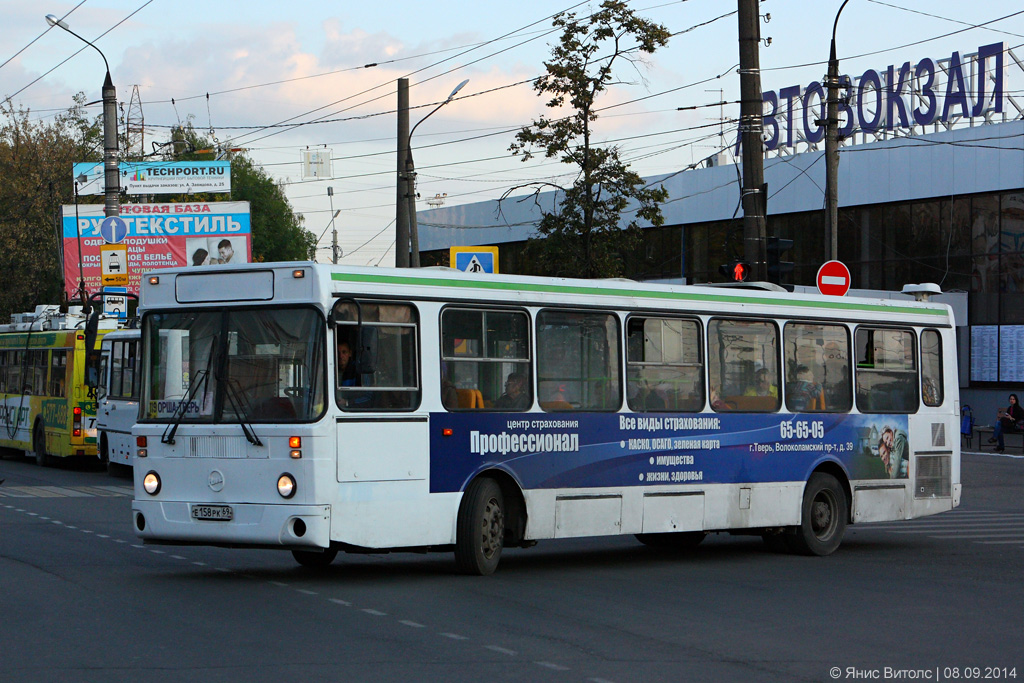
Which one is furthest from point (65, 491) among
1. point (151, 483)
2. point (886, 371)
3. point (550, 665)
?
point (550, 665)

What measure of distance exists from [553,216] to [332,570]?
15.7 meters

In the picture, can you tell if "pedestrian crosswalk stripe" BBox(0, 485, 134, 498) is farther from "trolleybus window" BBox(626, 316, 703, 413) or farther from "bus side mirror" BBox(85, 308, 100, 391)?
"trolleybus window" BBox(626, 316, 703, 413)

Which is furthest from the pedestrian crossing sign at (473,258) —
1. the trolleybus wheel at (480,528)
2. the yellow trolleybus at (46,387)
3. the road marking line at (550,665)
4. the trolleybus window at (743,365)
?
the road marking line at (550,665)

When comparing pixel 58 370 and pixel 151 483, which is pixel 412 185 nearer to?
pixel 58 370

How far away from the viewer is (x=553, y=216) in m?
27.5

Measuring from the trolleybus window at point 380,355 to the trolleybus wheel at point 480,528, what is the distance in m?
0.97

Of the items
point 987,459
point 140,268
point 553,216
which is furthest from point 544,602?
point 140,268

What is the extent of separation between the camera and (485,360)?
12281 millimetres

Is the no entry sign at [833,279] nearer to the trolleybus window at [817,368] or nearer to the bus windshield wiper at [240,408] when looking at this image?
the trolleybus window at [817,368]

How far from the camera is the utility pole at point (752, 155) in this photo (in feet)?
58.8

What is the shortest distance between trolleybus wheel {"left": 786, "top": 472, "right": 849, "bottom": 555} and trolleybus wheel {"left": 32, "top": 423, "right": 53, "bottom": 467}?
19575mm

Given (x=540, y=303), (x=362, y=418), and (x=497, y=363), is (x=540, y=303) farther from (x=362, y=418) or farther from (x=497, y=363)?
(x=362, y=418)

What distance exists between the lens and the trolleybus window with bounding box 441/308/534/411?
1202 cm

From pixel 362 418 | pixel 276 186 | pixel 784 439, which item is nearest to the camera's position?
pixel 362 418
